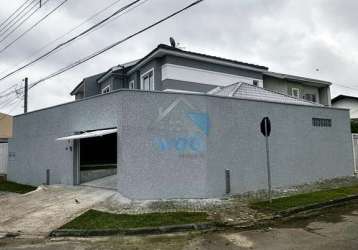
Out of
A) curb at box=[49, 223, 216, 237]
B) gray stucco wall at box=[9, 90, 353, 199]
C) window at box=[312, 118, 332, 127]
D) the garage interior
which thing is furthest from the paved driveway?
window at box=[312, 118, 332, 127]

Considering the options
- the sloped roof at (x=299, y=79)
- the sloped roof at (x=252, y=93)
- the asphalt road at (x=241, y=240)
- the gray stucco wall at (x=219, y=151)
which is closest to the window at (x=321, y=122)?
the gray stucco wall at (x=219, y=151)

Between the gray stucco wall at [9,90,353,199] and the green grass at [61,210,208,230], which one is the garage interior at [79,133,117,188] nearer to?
the gray stucco wall at [9,90,353,199]

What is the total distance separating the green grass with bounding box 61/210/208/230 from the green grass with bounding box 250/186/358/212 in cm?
229

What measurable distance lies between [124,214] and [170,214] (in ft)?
4.58

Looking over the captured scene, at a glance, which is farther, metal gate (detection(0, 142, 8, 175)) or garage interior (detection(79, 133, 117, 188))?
metal gate (detection(0, 142, 8, 175))

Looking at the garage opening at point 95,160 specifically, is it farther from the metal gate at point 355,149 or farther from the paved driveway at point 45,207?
the metal gate at point 355,149

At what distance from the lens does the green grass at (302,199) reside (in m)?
11.2

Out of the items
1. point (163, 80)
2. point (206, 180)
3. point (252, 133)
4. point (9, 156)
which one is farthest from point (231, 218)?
point (9, 156)

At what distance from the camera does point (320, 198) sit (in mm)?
12383

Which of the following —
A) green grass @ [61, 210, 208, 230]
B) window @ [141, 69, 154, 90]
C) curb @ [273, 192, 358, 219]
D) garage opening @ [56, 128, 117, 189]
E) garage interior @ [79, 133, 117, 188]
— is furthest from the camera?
window @ [141, 69, 154, 90]

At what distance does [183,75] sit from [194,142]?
7.27m

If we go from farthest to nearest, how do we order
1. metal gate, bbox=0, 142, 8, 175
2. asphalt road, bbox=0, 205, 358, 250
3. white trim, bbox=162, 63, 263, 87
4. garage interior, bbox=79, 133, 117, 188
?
metal gate, bbox=0, 142, 8, 175 → white trim, bbox=162, 63, 263, 87 → garage interior, bbox=79, 133, 117, 188 → asphalt road, bbox=0, 205, 358, 250

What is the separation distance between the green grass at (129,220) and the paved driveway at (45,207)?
61 cm

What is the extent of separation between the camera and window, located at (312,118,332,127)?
55.9 ft
